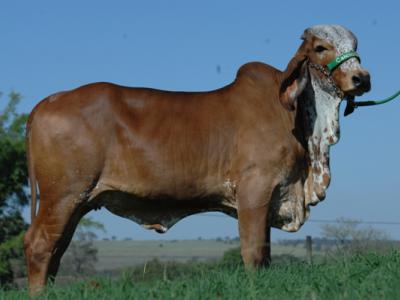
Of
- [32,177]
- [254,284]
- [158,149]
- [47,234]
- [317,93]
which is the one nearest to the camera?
[254,284]

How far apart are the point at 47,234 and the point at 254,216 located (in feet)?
5.55

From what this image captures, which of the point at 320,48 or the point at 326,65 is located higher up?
the point at 320,48

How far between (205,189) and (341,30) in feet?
6.10

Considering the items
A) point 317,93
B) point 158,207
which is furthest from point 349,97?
point 158,207

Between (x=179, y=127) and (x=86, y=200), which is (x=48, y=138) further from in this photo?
(x=179, y=127)

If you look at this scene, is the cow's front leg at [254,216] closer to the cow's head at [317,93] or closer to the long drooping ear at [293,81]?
the cow's head at [317,93]

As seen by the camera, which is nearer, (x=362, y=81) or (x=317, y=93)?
(x=362, y=81)

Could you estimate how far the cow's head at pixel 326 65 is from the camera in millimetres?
7270

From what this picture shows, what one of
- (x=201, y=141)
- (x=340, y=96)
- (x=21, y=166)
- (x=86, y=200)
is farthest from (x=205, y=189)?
(x=21, y=166)

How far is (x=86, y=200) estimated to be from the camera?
7125mm

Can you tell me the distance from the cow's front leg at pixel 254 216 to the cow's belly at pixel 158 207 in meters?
0.27

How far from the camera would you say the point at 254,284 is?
17.1 ft

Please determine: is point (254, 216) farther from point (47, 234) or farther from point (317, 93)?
point (47, 234)

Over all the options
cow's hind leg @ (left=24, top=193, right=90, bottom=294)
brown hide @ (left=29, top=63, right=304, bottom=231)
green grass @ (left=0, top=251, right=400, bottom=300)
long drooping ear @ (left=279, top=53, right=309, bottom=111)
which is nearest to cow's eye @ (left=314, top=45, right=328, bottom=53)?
long drooping ear @ (left=279, top=53, right=309, bottom=111)
